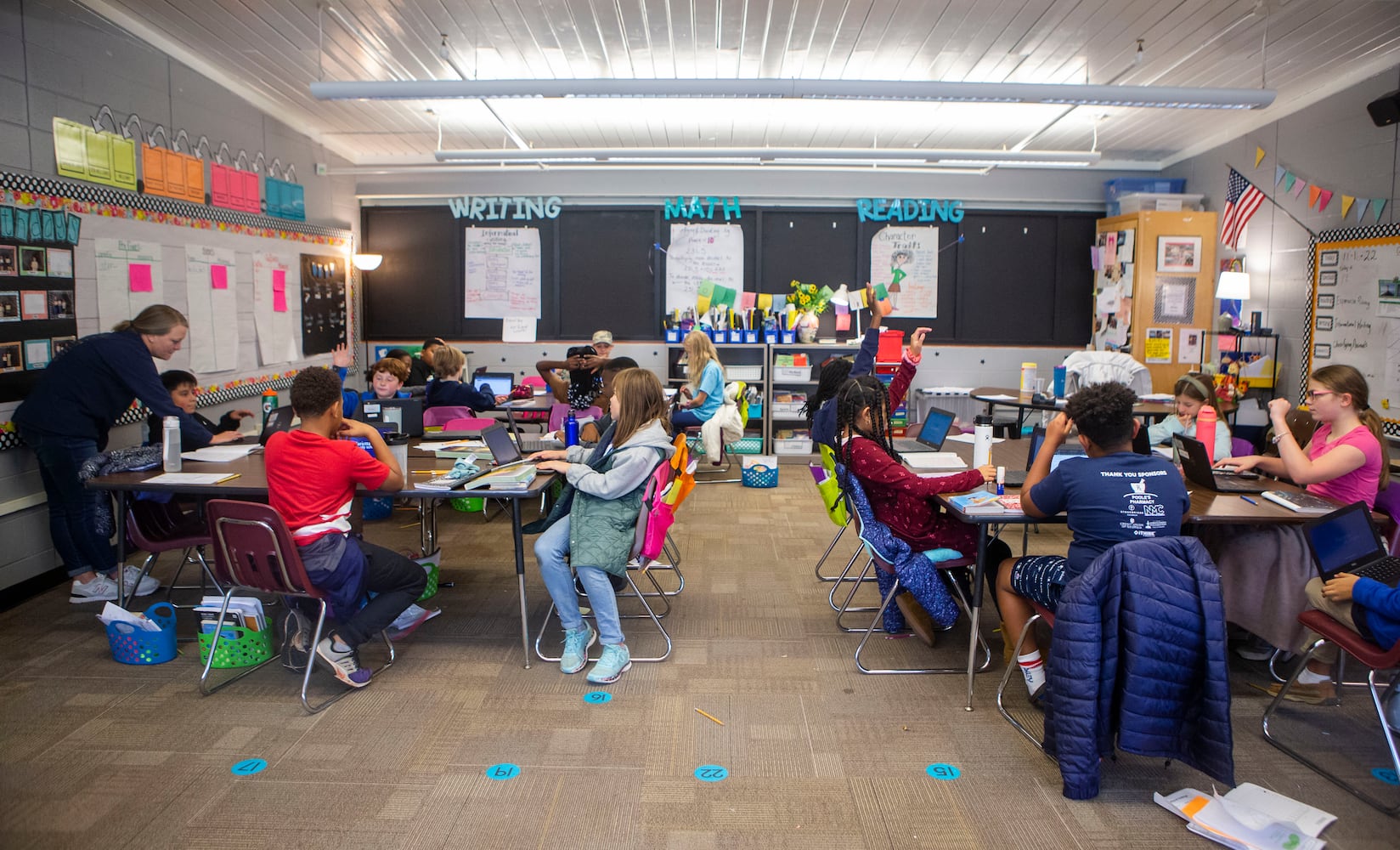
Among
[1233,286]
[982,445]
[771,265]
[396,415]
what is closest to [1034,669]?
[982,445]

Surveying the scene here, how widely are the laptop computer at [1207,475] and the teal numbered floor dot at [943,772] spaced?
1.63 metres

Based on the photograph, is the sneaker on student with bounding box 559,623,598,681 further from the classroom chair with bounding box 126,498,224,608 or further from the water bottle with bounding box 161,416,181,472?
the water bottle with bounding box 161,416,181,472

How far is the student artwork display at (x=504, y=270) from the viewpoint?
8875 mm

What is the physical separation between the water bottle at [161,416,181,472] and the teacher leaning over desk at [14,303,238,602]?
35 cm

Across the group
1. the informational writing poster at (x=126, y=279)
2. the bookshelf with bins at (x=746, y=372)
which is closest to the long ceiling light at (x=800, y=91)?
the informational writing poster at (x=126, y=279)

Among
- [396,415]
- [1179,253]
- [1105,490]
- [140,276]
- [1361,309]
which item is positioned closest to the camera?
[1105,490]

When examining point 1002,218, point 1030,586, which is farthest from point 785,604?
point 1002,218

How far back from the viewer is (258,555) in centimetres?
316

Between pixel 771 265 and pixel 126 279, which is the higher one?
pixel 771 265

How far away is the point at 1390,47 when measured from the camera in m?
5.22

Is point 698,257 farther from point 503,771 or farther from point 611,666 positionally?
point 503,771

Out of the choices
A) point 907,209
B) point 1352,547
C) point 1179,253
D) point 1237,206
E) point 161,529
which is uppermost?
point 907,209

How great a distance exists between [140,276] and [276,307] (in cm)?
169

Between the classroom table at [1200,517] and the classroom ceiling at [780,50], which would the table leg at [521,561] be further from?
the classroom ceiling at [780,50]
